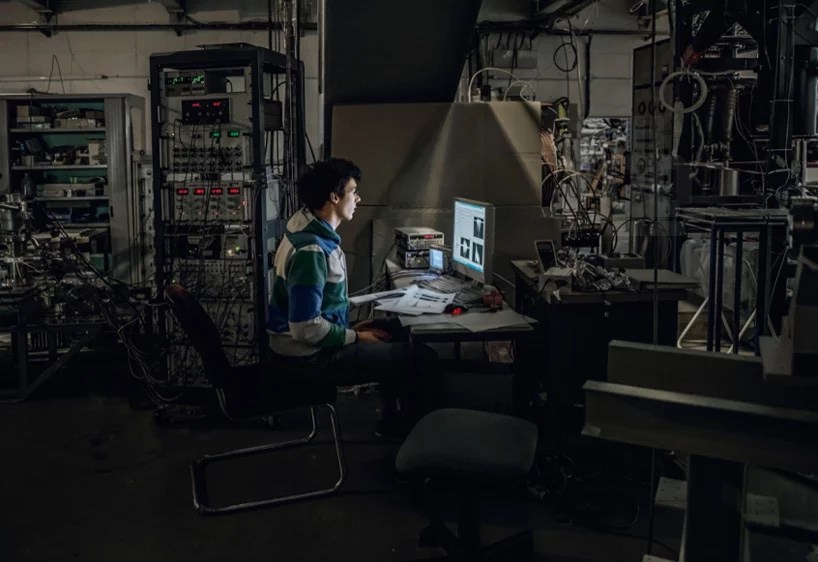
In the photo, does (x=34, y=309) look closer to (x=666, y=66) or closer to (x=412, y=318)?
(x=412, y=318)

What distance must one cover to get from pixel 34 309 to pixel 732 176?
4623mm

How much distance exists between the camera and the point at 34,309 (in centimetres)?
454

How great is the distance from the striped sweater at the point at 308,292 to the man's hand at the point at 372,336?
5cm

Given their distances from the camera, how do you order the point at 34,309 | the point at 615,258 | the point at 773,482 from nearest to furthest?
the point at 773,482 → the point at 615,258 → the point at 34,309

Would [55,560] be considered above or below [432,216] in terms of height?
below

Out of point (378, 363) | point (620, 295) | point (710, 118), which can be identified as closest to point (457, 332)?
point (378, 363)

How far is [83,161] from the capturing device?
661 centimetres

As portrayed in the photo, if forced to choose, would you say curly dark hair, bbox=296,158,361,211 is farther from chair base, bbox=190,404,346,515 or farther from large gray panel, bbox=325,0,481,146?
large gray panel, bbox=325,0,481,146

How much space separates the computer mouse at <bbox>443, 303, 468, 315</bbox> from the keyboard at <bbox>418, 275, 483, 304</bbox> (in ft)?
0.25

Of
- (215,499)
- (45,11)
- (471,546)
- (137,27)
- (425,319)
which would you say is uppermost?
(45,11)

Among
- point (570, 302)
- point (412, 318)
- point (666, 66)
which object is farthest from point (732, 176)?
point (412, 318)

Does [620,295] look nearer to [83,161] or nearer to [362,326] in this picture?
[362,326]

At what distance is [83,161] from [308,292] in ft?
14.6

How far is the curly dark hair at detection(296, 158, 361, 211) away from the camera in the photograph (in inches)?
125
